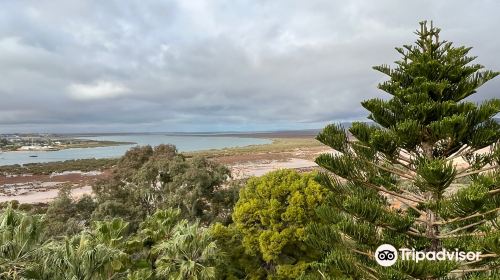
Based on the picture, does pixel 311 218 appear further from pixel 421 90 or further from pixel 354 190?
pixel 421 90

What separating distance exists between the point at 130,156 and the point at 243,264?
43.8 feet

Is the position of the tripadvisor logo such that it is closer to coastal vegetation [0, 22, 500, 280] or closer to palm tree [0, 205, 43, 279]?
coastal vegetation [0, 22, 500, 280]

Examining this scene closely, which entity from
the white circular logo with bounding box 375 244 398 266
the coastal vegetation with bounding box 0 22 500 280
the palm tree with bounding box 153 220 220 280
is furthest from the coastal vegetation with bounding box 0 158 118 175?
the white circular logo with bounding box 375 244 398 266

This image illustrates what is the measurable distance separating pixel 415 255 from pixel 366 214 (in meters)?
0.88

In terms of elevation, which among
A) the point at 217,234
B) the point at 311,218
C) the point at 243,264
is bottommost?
the point at 243,264

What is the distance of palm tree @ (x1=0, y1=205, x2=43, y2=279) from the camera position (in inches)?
322

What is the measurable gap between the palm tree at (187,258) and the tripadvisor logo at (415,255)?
6117 millimetres

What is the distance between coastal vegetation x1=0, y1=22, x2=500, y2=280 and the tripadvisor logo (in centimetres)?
14

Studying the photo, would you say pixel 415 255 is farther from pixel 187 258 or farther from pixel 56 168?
pixel 56 168

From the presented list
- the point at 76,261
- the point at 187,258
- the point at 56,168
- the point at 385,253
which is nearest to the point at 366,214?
the point at 385,253

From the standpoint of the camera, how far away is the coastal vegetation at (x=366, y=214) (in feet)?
17.8

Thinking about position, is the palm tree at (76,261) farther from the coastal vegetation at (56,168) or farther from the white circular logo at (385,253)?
the coastal vegetation at (56,168)

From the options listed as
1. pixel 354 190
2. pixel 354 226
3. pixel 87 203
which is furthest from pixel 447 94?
pixel 87 203

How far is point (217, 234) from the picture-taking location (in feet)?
45.9
